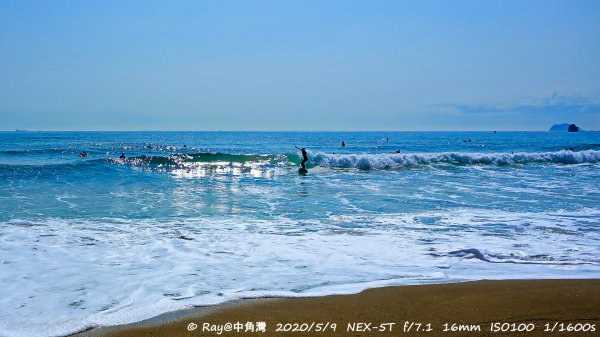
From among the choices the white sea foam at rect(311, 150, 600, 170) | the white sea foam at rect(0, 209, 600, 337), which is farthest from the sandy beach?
the white sea foam at rect(311, 150, 600, 170)

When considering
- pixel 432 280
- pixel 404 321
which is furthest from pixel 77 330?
pixel 432 280

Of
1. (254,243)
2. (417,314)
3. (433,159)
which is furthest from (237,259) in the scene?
(433,159)

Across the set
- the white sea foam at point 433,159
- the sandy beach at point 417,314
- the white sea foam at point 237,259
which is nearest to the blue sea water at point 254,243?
the white sea foam at point 237,259

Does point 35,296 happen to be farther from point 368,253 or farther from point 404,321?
point 368,253

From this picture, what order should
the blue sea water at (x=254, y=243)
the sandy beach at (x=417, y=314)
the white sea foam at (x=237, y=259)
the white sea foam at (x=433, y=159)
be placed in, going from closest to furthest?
the sandy beach at (x=417, y=314) < the white sea foam at (x=237, y=259) < the blue sea water at (x=254, y=243) < the white sea foam at (x=433, y=159)

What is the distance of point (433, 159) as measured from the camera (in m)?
34.8

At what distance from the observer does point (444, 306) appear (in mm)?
5219

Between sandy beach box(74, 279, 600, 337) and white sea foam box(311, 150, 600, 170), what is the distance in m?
25.2

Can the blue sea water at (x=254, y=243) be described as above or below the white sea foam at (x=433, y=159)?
below

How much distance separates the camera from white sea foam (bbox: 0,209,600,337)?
5.57m

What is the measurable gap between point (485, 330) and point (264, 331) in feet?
6.87

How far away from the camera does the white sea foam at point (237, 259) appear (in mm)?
5574

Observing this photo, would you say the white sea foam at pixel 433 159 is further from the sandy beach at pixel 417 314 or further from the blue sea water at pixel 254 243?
the sandy beach at pixel 417 314

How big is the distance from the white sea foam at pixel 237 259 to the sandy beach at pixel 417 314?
358 millimetres
